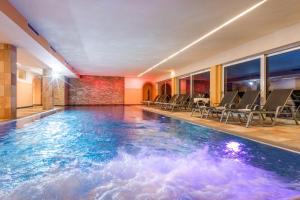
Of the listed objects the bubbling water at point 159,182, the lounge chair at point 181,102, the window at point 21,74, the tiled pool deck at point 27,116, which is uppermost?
the window at point 21,74

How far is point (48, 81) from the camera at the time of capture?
13.6 metres

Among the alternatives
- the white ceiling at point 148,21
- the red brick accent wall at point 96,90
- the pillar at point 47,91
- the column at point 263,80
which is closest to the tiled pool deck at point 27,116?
the pillar at point 47,91

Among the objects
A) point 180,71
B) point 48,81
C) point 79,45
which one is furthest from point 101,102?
point 79,45

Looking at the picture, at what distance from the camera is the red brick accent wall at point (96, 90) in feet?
67.5

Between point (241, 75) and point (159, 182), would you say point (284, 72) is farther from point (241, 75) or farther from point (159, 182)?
point (159, 182)

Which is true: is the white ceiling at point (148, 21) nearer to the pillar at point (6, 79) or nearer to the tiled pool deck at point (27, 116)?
the pillar at point (6, 79)

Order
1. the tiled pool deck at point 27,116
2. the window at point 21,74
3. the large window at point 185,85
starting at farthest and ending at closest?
1. the window at point 21,74
2. the large window at point 185,85
3. the tiled pool deck at point 27,116

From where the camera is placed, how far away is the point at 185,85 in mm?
15289

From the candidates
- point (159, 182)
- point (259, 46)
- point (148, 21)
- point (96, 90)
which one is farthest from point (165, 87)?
point (159, 182)

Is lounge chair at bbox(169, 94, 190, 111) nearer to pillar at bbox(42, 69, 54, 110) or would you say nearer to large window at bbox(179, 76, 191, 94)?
large window at bbox(179, 76, 191, 94)

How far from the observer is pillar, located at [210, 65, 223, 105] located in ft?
33.4

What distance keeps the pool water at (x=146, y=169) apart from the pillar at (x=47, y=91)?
9.42 m

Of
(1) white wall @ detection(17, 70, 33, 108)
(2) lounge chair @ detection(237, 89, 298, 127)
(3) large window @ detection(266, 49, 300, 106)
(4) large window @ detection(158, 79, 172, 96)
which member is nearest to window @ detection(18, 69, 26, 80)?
(1) white wall @ detection(17, 70, 33, 108)

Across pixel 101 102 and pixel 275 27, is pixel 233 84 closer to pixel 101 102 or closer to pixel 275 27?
pixel 275 27
